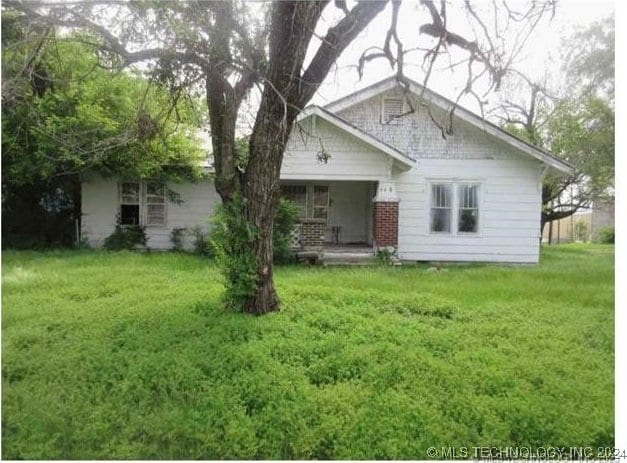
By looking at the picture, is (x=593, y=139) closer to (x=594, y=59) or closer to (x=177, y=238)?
(x=594, y=59)

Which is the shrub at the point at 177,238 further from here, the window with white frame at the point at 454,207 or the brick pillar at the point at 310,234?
the window with white frame at the point at 454,207

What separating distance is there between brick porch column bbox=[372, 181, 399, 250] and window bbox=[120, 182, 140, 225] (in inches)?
250

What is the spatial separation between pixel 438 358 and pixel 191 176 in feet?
28.5

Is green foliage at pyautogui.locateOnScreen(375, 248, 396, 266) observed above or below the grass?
above

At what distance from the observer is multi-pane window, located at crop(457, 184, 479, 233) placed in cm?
1167

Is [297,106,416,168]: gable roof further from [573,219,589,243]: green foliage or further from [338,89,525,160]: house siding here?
[573,219,589,243]: green foliage

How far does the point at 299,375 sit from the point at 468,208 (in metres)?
8.67

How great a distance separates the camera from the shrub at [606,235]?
1141 cm

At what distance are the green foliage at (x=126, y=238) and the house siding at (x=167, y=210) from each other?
0.79 ft

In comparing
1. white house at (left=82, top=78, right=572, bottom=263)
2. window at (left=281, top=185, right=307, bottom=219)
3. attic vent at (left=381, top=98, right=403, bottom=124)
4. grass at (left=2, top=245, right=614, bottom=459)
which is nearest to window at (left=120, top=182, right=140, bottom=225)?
white house at (left=82, top=78, right=572, bottom=263)

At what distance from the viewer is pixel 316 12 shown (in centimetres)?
503

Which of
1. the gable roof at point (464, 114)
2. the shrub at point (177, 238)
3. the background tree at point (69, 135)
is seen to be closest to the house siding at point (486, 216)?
the gable roof at point (464, 114)
